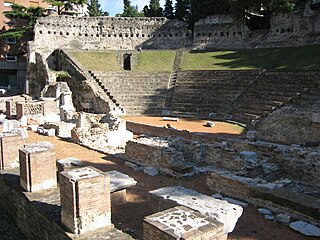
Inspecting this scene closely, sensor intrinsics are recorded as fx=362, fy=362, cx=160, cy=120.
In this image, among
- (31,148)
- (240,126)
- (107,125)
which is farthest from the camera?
(240,126)

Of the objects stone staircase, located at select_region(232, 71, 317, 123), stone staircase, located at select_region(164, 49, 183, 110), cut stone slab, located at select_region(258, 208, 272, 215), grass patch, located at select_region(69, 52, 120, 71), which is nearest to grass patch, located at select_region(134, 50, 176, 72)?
stone staircase, located at select_region(164, 49, 183, 110)

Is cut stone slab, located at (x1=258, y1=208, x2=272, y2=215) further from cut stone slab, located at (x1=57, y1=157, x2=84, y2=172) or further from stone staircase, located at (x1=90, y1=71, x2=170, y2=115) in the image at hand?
stone staircase, located at (x1=90, y1=71, x2=170, y2=115)

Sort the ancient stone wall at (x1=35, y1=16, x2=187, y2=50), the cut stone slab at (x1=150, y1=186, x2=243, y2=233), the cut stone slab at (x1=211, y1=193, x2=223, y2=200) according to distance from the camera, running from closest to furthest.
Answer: the cut stone slab at (x1=150, y1=186, x2=243, y2=233) < the cut stone slab at (x1=211, y1=193, x2=223, y2=200) < the ancient stone wall at (x1=35, y1=16, x2=187, y2=50)

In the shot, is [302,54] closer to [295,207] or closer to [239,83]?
[239,83]

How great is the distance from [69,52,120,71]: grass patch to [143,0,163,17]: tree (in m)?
15.6

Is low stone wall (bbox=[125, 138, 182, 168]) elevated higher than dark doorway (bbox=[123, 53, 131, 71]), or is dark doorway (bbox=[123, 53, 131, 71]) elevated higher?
dark doorway (bbox=[123, 53, 131, 71])

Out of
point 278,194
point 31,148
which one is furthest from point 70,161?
point 278,194

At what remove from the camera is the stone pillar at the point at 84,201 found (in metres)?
6.24

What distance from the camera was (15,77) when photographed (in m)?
38.8

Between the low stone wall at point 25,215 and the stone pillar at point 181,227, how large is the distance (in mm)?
1783

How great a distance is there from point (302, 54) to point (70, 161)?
20340mm

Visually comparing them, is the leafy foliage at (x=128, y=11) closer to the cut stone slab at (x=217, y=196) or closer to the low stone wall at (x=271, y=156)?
the low stone wall at (x=271, y=156)

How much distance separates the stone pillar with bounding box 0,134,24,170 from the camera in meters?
10.0

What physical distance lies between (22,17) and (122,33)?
10123mm
